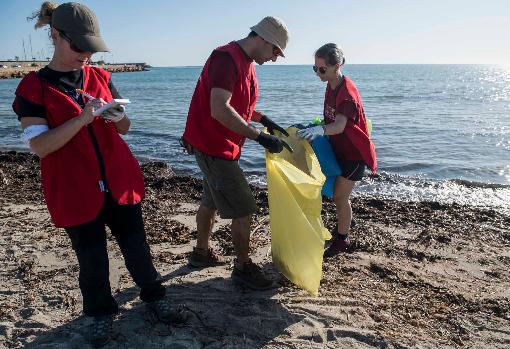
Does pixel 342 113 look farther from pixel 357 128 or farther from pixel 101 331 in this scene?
pixel 101 331

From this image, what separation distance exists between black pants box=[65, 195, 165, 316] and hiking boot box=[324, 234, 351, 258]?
197 cm

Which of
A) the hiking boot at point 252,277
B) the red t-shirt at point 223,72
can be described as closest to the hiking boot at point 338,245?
the hiking boot at point 252,277

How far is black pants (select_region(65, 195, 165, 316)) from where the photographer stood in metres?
2.72

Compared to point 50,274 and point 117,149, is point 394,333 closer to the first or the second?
point 117,149

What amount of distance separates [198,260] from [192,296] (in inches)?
23.3

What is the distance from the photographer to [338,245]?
4.48 metres

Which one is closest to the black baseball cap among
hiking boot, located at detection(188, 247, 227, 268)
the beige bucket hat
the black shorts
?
the beige bucket hat

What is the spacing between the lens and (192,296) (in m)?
3.50

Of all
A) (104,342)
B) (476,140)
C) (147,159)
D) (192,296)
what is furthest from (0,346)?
(476,140)

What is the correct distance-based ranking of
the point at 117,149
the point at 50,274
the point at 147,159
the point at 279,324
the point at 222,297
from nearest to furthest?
the point at 117,149
the point at 279,324
the point at 222,297
the point at 50,274
the point at 147,159

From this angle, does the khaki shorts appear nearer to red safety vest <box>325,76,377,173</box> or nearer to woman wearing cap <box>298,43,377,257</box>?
woman wearing cap <box>298,43,377,257</box>

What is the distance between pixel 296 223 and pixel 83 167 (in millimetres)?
1540

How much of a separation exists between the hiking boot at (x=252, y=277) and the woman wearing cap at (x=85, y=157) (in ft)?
2.50

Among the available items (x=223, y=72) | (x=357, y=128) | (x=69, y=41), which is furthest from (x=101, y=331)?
(x=357, y=128)
